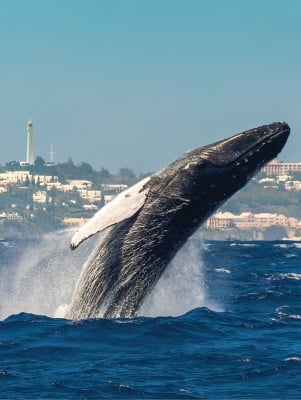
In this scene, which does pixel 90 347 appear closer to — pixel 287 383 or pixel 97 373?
pixel 97 373

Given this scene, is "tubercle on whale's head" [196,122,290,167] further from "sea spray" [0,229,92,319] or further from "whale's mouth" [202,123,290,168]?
"sea spray" [0,229,92,319]

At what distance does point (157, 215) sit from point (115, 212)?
3.11 feet

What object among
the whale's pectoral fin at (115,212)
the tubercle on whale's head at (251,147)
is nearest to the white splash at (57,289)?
the whale's pectoral fin at (115,212)

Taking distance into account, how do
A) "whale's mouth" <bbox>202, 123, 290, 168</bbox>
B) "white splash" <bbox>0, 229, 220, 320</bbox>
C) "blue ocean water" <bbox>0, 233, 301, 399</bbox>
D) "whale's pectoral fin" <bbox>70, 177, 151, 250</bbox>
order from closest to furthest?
"blue ocean water" <bbox>0, 233, 301, 399</bbox>, "whale's pectoral fin" <bbox>70, 177, 151, 250</bbox>, "whale's mouth" <bbox>202, 123, 290, 168</bbox>, "white splash" <bbox>0, 229, 220, 320</bbox>

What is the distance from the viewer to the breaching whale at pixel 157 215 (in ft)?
47.6

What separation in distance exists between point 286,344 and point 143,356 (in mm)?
2469

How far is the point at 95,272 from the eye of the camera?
15.4m

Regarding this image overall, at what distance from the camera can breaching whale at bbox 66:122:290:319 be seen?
571 inches

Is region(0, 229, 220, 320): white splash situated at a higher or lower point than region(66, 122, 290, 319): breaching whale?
lower

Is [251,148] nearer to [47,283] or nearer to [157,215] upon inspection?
[157,215]

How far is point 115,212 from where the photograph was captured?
14.2 m

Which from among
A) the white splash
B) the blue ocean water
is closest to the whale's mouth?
the blue ocean water

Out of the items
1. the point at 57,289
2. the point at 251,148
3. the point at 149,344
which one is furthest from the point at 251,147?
the point at 57,289

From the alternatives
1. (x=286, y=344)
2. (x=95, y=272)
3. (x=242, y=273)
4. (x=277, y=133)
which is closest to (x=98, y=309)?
(x=95, y=272)
